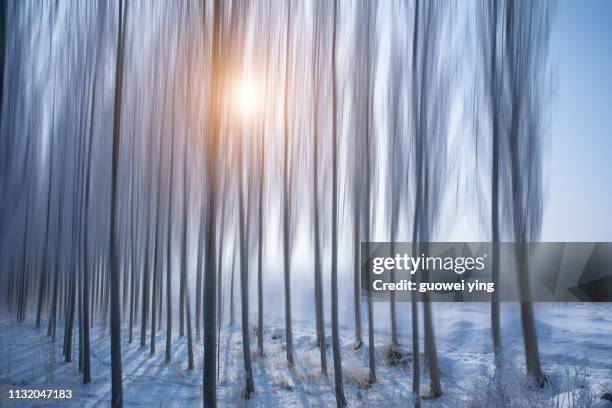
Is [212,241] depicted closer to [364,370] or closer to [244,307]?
[244,307]

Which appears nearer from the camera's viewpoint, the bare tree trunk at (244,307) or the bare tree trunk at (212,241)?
the bare tree trunk at (212,241)

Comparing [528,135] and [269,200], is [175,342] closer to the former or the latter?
[269,200]

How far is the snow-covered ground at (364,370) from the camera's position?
12.6 ft

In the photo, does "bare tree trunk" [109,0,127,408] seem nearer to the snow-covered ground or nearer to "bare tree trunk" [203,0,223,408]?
the snow-covered ground

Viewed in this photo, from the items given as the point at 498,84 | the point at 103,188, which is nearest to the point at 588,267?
the point at 498,84

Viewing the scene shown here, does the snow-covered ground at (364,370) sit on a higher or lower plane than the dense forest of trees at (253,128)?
lower

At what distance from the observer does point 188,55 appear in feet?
15.0

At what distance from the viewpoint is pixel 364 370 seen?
5.64m

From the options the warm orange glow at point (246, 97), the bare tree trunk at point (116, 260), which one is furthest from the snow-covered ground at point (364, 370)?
the warm orange glow at point (246, 97)

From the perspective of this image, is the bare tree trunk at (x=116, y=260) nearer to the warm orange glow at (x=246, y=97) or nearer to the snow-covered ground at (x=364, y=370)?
the snow-covered ground at (x=364, y=370)

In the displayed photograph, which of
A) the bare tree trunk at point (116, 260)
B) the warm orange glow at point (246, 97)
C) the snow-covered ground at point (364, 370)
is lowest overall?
the snow-covered ground at point (364, 370)

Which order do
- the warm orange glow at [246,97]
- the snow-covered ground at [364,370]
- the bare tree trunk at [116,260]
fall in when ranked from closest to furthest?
the bare tree trunk at [116,260], the snow-covered ground at [364,370], the warm orange glow at [246,97]

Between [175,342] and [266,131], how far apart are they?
653 cm

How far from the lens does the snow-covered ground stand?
3840mm
